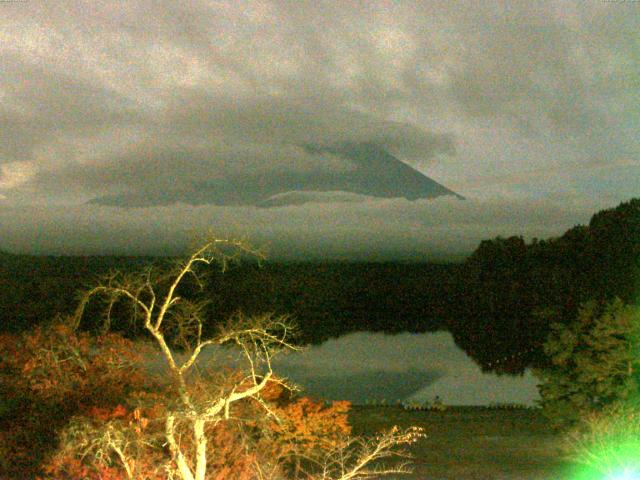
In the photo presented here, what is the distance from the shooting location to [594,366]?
14.6m

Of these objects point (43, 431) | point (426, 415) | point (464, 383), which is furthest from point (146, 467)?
point (464, 383)

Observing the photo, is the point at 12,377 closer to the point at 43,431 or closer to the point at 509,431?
the point at 43,431

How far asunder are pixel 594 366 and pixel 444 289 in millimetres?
36147

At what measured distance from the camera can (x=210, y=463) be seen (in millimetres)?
10211

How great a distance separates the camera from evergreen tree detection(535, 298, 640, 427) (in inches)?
563

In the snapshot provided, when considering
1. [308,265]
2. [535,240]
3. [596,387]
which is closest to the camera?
[596,387]

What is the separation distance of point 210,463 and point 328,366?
21457 millimetres

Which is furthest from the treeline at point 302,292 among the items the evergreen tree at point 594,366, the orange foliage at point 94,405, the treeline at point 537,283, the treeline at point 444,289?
the orange foliage at point 94,405

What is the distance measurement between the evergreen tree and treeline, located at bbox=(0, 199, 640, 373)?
15.6 meters

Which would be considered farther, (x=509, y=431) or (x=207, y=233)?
(x=509, y=431)

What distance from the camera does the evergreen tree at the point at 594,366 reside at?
14289mm

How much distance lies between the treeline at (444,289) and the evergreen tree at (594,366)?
1559 centimetres

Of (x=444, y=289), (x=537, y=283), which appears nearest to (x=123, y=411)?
(x=537, y=283)

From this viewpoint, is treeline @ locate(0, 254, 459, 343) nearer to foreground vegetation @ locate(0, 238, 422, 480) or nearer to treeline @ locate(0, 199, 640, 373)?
treeline @ locate(0, 199, 640, 373)
